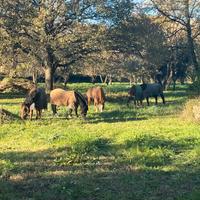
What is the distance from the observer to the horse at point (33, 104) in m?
22.4

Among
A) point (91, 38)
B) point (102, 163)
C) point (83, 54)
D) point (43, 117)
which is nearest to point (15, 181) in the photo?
point (102, 163)

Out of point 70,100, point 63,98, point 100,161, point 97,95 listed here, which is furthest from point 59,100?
point 100,161

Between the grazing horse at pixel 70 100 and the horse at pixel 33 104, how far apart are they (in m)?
1.28

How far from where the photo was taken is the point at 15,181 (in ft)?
33.2

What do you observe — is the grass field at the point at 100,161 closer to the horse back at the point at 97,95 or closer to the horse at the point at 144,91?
the horse back at the point at 97,95

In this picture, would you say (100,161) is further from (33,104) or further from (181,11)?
(181,11)

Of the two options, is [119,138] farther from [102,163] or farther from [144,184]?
[144,184]

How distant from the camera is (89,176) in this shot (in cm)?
1058

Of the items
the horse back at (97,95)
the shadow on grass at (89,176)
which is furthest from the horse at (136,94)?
the shadow on grass at (89,176)

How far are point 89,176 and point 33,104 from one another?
1250cm

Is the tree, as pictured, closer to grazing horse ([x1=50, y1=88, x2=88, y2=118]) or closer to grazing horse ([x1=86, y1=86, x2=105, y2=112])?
grazing horse ([x1=86, y1=86, x2=105, y2=112])

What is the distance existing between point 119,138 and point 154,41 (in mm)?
27208

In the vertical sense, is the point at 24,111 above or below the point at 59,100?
below

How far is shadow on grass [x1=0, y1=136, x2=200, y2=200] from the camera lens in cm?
926
